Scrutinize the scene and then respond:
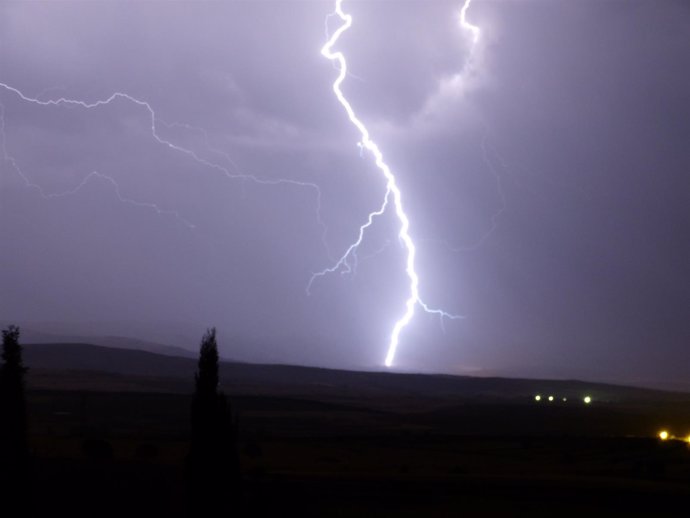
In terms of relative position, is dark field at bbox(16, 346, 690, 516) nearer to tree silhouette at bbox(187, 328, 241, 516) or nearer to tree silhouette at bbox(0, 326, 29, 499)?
tree silhouette at bbox(187, 328, 241, 516)

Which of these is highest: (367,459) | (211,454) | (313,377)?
(313,377)

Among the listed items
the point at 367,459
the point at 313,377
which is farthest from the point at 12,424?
the point at 313,377

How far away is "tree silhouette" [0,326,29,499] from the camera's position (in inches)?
671

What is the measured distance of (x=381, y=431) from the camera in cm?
5166

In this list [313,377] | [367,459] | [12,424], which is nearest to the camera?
[12,424]

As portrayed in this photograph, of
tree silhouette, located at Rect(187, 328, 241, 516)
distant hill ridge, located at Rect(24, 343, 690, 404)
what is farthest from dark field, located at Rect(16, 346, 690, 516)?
distant hill ridge, located at Rect(24, 343, 690, 404)

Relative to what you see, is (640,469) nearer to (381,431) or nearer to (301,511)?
(301,511)

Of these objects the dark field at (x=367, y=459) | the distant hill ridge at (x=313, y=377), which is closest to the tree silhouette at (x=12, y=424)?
the dark field at (x=367, y=459)

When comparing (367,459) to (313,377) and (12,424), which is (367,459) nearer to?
(12,424)

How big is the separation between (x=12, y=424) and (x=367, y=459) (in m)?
18.9

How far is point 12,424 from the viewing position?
17.5m

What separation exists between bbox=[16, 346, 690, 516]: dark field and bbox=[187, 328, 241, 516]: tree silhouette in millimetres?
892

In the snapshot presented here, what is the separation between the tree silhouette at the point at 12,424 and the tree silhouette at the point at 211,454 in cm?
272

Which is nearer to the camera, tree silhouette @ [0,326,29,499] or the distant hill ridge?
tree silhouette @ [0,326,29,499]
